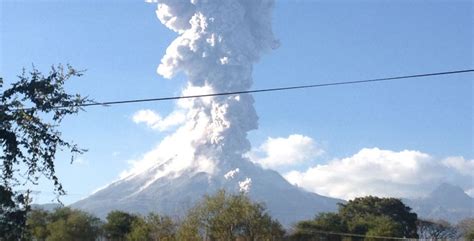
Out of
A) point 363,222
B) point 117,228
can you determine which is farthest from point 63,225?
point 363,222

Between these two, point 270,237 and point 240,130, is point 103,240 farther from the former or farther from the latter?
point 240,130

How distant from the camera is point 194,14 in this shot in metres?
129

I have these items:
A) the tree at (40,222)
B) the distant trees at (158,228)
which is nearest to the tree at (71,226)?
the tree at (40,222)

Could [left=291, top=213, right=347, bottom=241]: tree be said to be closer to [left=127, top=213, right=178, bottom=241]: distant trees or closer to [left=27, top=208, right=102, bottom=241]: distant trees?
[left=127, top=213, right=178, bottom=241]: distant trees

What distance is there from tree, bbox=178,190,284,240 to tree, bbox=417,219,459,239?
38.9 metres

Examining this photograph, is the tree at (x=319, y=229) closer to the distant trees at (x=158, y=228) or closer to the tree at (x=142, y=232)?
the tree at (x=142, y=232)

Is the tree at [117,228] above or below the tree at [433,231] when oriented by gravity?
below

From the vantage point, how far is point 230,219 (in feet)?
146

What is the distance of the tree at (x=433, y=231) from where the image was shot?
3132 inches

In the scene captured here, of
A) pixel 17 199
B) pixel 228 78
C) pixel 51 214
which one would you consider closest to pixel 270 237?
pixel 51 214

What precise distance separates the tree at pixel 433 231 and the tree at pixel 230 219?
38890 millimetres

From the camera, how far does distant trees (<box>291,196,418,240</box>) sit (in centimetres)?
6406

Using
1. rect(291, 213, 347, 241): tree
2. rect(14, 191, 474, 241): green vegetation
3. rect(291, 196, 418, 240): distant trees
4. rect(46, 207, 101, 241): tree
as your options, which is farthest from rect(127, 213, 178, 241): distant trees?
rect(291, 196, 418, 240): distant trees

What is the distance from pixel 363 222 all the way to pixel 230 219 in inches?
990
